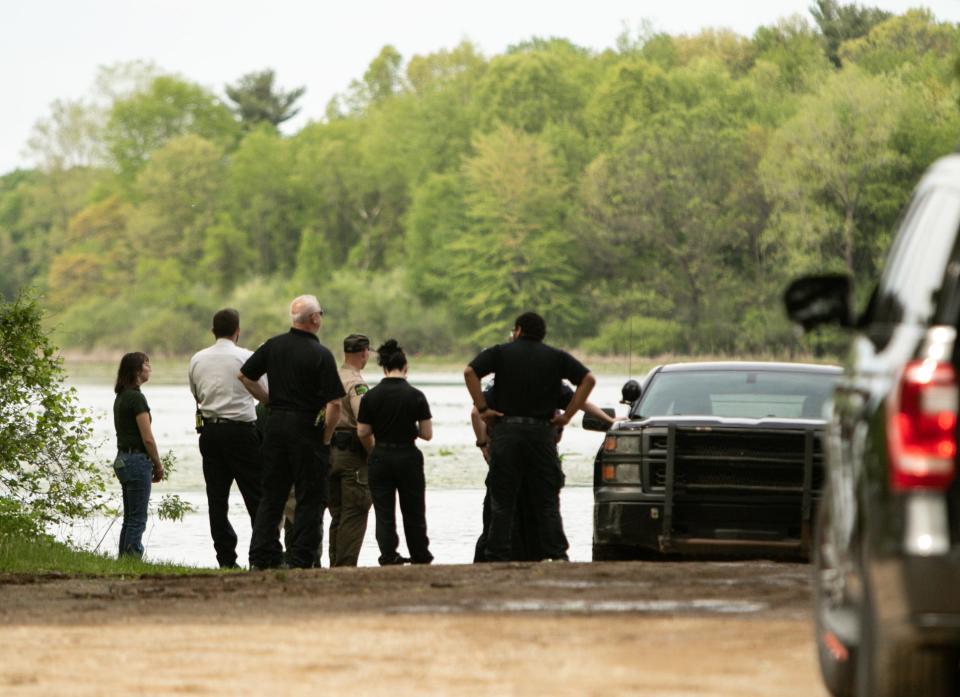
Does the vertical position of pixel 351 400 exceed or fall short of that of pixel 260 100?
it falls short

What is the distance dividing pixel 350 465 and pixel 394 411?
92cm

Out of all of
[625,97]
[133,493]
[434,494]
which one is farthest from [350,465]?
[625,97]

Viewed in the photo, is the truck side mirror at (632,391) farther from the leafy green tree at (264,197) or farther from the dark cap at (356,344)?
the leafy green tree at (264,197)

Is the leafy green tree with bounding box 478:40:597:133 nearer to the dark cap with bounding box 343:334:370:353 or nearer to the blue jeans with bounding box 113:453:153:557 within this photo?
the blue jeans with bounding box 113:453:153:557

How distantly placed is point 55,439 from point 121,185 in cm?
12003

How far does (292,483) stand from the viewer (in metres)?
14.0

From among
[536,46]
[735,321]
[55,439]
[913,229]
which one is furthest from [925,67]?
[913,229]

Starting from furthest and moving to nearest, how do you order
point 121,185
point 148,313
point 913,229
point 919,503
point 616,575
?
point 121,185, point 148,313, point 616,575, point 913,229, point 919,503

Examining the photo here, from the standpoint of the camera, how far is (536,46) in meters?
139

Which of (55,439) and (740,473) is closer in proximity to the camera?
(740,473)

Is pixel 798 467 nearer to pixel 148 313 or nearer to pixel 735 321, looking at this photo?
pixel 735 321

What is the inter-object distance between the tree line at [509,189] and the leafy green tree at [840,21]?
159mm

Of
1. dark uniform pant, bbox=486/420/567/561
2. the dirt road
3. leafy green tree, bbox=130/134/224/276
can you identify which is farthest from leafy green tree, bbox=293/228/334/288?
the dirt road

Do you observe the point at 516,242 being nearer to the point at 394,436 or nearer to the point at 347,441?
the point at 347,441
